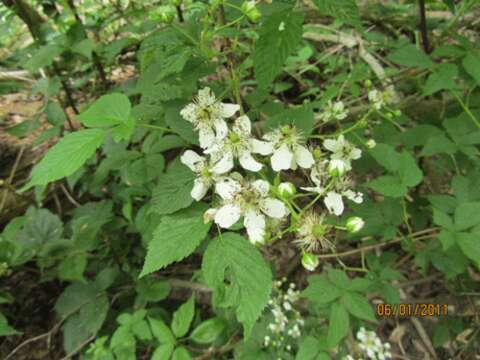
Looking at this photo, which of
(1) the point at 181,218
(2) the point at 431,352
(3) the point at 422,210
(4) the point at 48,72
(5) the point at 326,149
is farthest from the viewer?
(4) the point at 48,72

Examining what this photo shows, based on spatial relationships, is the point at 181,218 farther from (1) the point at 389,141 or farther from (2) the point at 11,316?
(2) the point at 11,316

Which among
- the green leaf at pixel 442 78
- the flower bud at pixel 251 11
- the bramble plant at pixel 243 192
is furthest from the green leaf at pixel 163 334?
the green leaf at pixel 442 78

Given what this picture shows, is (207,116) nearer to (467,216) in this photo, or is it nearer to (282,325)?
(467,216)

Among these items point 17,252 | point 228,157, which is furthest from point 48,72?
point 228,157

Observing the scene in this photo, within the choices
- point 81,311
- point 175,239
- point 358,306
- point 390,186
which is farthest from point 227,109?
point 81,311

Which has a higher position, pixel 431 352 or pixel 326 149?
pixel 326 149

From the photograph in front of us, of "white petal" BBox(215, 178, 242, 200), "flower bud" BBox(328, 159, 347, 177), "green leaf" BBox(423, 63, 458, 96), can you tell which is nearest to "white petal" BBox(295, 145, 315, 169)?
"flower bud" BBox(328, 159, 347, 177)

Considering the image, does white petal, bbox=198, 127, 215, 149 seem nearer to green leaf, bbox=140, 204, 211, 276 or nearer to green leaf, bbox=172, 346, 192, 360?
green leaf, bbox=140, 204, 211, 276
